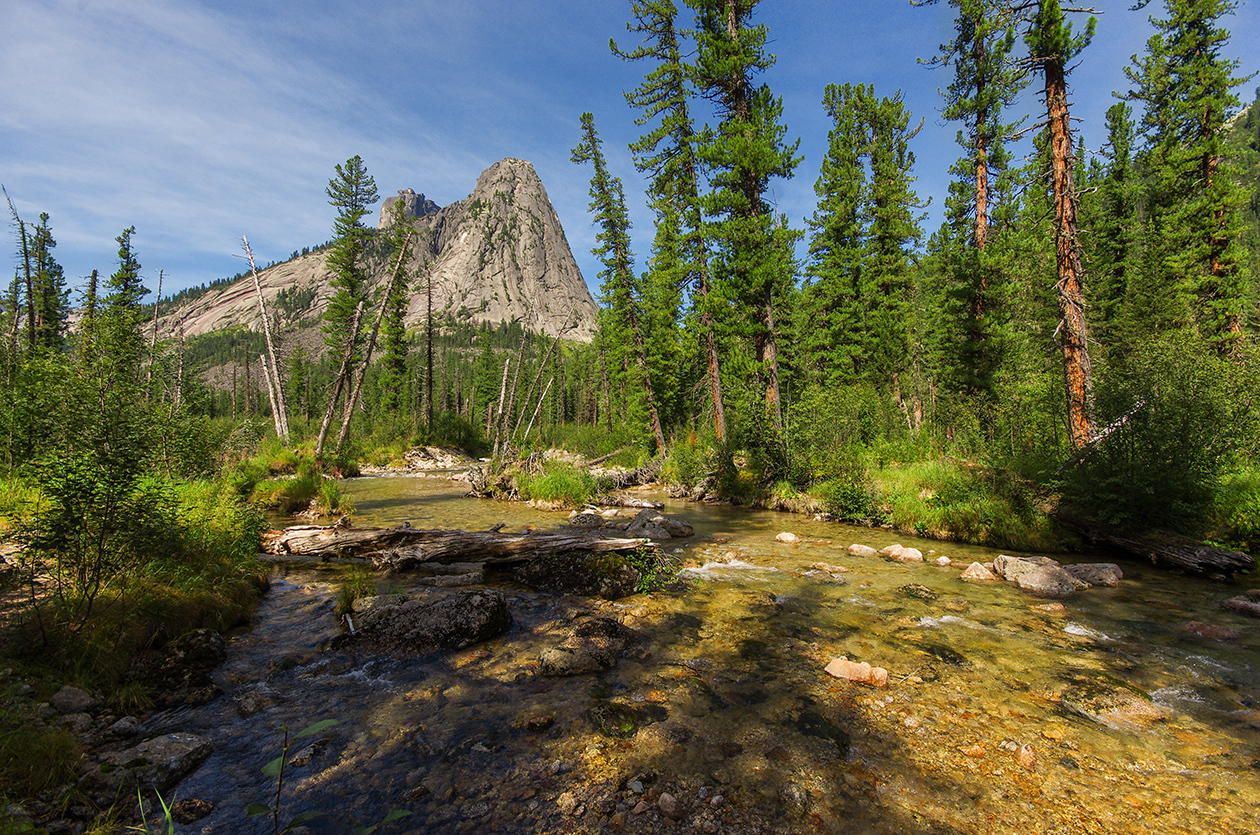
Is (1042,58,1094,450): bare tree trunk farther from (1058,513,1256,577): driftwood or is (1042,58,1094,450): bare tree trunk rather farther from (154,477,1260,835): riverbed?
(154,477,1260,835): riverbed

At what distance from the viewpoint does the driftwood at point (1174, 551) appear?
25.3ft

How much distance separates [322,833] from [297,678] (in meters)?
2.65

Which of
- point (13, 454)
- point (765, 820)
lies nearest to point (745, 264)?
point (765, 820)

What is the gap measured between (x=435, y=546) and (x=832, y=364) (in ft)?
77.3

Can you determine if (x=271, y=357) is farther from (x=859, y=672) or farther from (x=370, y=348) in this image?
(x=859, y=672)

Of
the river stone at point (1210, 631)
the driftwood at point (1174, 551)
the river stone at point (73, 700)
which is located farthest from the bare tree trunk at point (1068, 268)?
the river stone at point (73, 700)

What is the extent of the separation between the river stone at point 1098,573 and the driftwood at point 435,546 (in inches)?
293

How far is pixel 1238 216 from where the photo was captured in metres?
18.5

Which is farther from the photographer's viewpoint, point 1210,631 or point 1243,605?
point 1243,605

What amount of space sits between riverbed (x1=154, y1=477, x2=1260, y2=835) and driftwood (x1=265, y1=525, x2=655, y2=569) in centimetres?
153

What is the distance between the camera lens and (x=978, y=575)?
8.16m

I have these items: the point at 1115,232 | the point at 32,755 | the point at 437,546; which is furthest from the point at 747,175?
the point at 1115,232

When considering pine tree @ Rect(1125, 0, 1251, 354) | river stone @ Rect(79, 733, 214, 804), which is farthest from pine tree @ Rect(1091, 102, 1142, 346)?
river stone @ Rect(79, 733, 214, 804)

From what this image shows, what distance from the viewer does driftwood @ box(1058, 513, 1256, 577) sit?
7715mm
